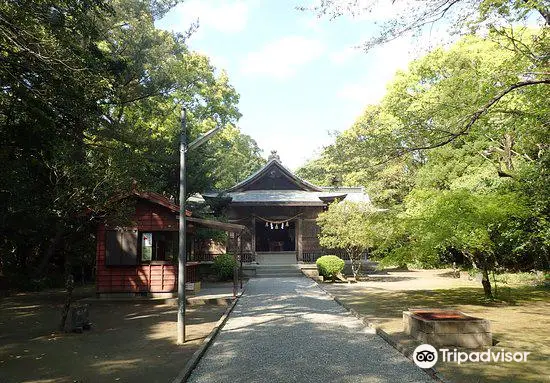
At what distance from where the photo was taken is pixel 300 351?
7.34 meters

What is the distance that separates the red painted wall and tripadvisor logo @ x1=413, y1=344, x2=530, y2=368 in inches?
410

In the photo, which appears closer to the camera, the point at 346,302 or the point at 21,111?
the point at 21,111

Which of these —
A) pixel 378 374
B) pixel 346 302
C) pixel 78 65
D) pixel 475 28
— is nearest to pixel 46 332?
pixel 78 65

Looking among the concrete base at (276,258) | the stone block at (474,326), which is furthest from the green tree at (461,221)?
the concrete base at (276,258)

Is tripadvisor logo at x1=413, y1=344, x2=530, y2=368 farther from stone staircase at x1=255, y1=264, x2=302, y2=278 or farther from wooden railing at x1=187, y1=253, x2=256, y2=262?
stone staircase at x1=255, y1=264, x2=302, y2=278

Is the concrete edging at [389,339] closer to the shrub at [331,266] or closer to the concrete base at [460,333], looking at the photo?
the concrete base at [460,333]

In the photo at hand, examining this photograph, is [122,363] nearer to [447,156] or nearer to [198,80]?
[447,156]

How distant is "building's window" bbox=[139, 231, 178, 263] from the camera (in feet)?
50.6

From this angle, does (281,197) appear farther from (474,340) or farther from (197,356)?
(197,356)

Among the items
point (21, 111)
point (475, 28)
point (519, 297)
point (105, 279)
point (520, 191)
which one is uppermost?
point (475, 28)

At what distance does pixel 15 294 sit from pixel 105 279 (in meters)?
5.40

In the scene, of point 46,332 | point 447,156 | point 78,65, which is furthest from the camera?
point 447,156

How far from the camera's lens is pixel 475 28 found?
9477mm

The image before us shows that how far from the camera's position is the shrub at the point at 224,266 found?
830 inches
